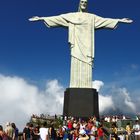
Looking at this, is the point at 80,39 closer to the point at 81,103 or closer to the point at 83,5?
the point at 83,5

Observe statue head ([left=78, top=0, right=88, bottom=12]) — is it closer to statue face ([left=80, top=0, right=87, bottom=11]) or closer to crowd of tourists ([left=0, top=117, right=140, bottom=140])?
statue face ([left=80, top=0, right=87, bottom=11])

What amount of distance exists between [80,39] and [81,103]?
5.33 meters

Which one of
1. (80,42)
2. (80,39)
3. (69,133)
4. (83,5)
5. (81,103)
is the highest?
(83,5)

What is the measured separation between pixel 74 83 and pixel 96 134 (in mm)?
11244

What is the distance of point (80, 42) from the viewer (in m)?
35.2

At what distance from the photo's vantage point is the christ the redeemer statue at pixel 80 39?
114ft

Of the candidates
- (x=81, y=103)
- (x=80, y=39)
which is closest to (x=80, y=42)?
(x=80, y=39)

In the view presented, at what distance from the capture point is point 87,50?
1385 inches

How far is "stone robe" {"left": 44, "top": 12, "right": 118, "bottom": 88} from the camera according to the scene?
114 feet

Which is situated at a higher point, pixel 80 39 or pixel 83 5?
pixel 83 5

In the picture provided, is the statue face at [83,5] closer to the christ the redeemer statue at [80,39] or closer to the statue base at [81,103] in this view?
the christ the redeemer statue at [80,39]

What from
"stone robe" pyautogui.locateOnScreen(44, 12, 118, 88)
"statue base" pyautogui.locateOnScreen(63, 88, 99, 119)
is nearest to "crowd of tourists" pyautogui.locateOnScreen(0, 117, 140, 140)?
"statue base" pyautogui.locateOnScreen(63, 88, 99, 119)

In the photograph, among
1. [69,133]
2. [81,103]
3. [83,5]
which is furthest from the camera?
[83,5]

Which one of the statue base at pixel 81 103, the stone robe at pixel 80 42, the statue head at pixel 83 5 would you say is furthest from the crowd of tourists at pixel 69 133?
the statue head at pixel 83 5
